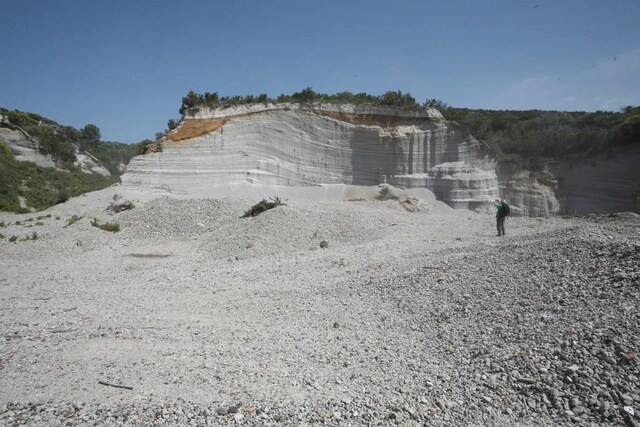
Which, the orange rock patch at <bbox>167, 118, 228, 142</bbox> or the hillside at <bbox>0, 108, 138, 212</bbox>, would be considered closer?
the orange rock patch at <bbox>167, 118, 228, 142</bbox>

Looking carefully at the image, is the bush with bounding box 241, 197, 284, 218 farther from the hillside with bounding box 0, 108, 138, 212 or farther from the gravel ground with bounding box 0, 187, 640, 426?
the hillside with bounding box 0, 108, 138, 212

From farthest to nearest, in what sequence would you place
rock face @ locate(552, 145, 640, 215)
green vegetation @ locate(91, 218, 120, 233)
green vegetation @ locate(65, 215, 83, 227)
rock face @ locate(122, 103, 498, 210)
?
rock face @ locate(552, 145, 640, 215), rock face @ locate(122, 103, 498, 210), green vegetation @ locate(65, 215, 83, 227), green vegetation @ locate(91, 218, 120, 233)

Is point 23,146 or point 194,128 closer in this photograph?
point 194,128

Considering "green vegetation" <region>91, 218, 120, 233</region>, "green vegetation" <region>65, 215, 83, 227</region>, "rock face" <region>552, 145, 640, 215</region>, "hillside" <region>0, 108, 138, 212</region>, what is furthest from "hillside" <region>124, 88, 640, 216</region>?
"hillside" <region>0, 108, 138, 212</region>

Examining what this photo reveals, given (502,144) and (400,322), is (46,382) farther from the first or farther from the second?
(502,144)

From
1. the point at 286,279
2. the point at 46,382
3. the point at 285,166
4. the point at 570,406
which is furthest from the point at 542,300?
the point at 285,166

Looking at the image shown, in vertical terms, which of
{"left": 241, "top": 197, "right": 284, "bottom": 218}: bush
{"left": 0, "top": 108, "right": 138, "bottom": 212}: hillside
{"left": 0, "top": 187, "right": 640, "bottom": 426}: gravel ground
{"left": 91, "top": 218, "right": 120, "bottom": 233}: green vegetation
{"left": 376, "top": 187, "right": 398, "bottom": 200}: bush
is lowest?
{"left": 0, "top": 187, "right": 640, "bottom": 426}: gravel ground

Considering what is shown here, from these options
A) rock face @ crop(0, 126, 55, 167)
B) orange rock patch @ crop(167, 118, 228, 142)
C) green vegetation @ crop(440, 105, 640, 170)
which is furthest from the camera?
rock face @ crop(0, 126, 55, 167)

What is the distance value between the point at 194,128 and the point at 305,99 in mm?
6311

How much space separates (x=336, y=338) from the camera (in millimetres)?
5773

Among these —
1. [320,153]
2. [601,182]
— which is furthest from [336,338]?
[601,182]

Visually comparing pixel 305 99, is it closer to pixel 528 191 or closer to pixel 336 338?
pixel 528 191

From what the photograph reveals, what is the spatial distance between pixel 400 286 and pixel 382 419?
4.03 metres

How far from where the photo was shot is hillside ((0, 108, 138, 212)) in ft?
79.3
